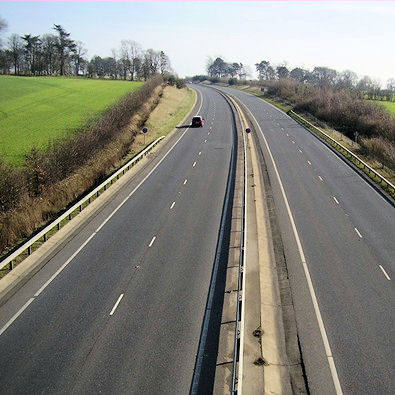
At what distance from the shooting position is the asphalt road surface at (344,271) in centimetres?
1310

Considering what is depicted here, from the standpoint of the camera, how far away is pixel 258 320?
15406 millimetres

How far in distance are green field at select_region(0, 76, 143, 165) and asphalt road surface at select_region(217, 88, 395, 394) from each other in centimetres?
2123

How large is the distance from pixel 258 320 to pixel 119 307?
4510mm

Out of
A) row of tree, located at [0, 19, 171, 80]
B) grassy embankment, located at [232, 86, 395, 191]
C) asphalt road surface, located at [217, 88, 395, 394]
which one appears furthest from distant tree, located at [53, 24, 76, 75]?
asphalt road surface, located at [217, 88, 395, 394]

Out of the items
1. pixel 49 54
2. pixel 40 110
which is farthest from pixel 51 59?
pixel 40 110

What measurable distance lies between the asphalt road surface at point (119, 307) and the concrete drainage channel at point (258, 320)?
92cm

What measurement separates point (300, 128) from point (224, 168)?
27.9 meters

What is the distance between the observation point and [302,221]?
82.8 feet

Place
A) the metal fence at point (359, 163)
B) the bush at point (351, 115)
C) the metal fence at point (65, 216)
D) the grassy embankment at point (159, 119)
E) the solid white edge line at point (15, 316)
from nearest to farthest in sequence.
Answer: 1. the solid white edge line at point (15, 316)
2. the metal fence at point (65, 216)
3. the metal fence at point (359, 163)
4. the grassy embankment at point (159, 119)
5. the bush at point (351, 115)

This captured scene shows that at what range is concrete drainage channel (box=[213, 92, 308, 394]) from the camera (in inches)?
484

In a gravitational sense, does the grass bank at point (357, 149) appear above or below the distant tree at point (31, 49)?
below

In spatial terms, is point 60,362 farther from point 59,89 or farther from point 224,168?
point 59,89

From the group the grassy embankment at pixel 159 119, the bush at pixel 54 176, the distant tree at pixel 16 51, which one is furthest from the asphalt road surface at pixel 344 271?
the distant tree at pixel 16 51

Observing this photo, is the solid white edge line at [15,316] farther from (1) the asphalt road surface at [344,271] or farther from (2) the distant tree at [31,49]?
(2) the distant tree at [31,49]
